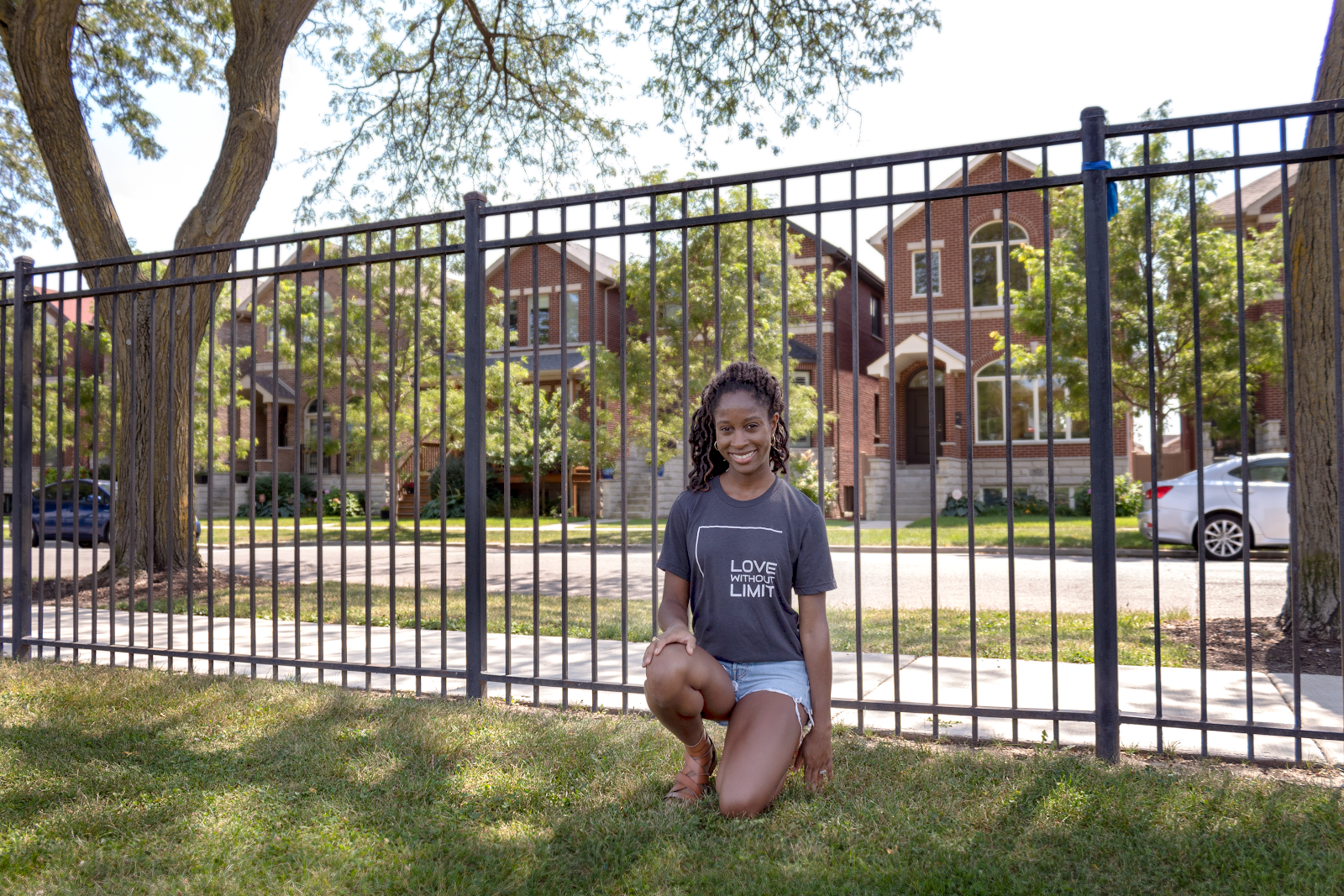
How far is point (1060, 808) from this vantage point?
127 inches

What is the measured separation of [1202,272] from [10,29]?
1554 cm

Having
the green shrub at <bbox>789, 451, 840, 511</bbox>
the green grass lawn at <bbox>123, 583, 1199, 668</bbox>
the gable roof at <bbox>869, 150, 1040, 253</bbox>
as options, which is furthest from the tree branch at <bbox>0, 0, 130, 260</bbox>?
the gable roof at <bbox>869, 150, 1040, 253</bbox>

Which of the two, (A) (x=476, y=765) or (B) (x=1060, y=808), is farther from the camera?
(A) (x=476, y=765)

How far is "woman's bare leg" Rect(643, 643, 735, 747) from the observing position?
3.18 metres

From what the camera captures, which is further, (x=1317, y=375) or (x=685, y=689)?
(x=1317, y=375)

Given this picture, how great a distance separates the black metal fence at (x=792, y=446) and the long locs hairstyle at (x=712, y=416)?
0.36 m

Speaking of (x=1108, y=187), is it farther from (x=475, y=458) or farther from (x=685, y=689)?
(x=475, y=458)

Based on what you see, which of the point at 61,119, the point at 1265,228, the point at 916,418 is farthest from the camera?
the point at 916,418

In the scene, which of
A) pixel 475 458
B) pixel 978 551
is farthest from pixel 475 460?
pixel 978 551

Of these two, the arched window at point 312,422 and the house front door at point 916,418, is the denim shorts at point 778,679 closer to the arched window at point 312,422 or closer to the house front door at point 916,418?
the house front door at point 916,418

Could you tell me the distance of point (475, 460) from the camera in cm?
495

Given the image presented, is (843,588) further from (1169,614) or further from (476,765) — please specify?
(476,765)

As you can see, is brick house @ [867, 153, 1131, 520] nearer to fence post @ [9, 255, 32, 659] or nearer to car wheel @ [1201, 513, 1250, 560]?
car wheel @ [1201, 513, 1250, 560]

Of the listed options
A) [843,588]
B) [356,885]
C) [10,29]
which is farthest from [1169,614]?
[10,29]
